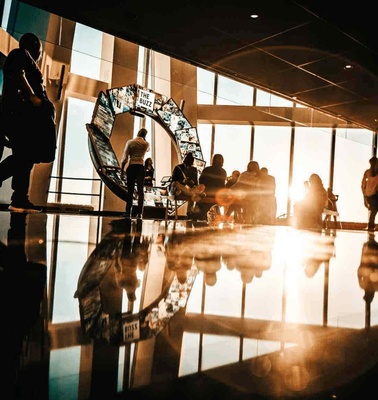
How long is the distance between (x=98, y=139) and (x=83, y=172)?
2752 millimetres

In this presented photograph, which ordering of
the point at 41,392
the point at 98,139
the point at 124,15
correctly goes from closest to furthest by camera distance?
the point at 41,392
the point at 124,15
the point at 98,139

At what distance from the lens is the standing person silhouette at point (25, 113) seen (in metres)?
3.09

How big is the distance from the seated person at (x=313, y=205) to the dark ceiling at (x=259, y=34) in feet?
6.81

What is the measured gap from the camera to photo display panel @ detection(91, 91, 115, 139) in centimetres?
742

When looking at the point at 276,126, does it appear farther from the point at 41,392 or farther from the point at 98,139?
the point at 41,392

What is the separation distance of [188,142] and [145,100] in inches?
50.6

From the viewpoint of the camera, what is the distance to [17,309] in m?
0.52

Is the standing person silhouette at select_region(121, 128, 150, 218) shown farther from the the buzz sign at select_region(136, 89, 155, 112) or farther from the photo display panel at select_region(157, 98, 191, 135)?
the photo display panel at select_region(157, 98, 191, 135)

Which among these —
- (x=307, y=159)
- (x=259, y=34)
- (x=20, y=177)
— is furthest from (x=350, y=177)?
(x=20, y=177)

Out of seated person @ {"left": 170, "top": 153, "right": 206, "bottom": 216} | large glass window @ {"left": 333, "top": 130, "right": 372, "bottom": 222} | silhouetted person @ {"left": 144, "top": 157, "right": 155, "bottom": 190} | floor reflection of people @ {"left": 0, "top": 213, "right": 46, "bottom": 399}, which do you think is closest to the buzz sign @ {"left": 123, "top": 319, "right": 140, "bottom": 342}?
floor reflection of people @ {"left": 0, "top": 213, "right": 46, "bottom": 399}

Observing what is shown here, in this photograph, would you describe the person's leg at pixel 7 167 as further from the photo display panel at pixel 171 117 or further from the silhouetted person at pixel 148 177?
the photo display panel at pixel 171 117

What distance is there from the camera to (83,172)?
981 centimetres

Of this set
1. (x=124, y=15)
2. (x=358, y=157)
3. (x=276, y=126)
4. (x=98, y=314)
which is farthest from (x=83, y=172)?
(x=98, y=314)

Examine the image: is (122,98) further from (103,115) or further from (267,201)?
(267,201)
